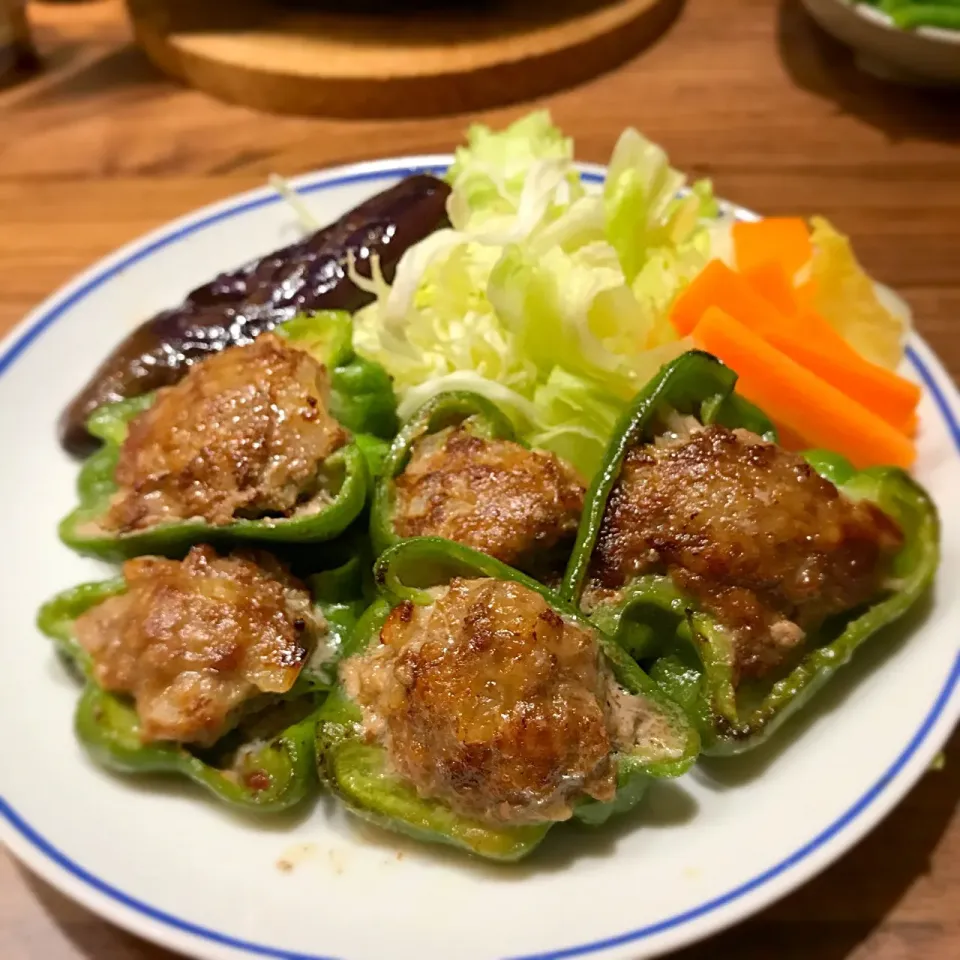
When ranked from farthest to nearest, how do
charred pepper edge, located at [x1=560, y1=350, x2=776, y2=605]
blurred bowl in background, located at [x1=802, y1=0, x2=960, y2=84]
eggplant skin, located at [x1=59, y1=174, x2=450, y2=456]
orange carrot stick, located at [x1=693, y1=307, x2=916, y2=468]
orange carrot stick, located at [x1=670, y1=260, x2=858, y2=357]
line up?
blurred bowl in background, located at [x1=802, y1=0, x2=960, y2=84] → eggplant skin, located at [x1=59, y1=174, x2=450, y2=456] → orange carrot stick, located at [x1=670, y1=260, x2=858, y2=357] → orange carrot stick, located at [x1=693, y1=307, x2=916, y2=468] → charred pepper edge, located at [x1=560, y1=350, x2=776, y2=605]

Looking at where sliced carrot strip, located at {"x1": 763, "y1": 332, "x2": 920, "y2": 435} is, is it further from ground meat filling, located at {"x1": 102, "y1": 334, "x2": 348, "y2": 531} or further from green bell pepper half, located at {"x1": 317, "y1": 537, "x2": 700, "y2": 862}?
ground meat filling, located at {"x1": 102, "y1": 334, "x2": 348, "y2": 531}

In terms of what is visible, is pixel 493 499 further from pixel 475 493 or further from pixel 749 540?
pixel 749 540

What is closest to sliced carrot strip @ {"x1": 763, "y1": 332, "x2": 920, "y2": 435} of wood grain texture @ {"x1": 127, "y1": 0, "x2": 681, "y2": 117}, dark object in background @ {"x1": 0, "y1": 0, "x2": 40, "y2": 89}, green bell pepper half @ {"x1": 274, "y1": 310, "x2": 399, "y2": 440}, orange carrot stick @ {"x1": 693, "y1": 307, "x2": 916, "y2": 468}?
orange carrot stick @ {"x1": 693, "y1": 307, "x2": 916, "y2": 468}

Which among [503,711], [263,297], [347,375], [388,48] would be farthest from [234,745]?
[388,48]

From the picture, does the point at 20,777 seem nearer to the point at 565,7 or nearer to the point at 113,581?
the point at 113,581

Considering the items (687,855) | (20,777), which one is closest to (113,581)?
(20,777)

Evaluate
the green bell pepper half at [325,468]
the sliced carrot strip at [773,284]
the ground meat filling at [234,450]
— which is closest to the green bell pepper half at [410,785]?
the green bell pepper half at [325,468]

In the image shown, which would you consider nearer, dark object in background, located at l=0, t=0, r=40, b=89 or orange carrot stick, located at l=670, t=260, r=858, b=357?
orange carrot stick, located at l=670, t=260, r=858, b=357
